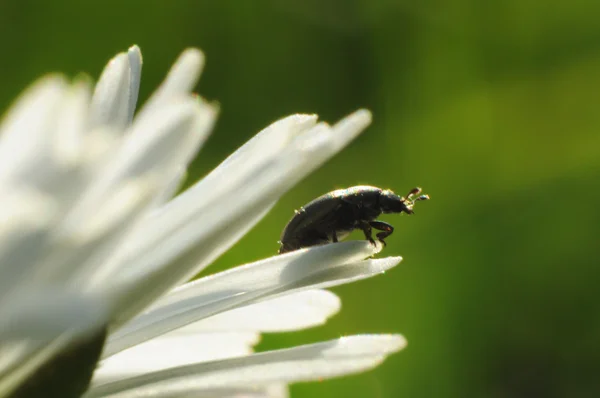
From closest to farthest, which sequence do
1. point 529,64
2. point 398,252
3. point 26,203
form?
point 26,203 → point 398,252 → point 529,64

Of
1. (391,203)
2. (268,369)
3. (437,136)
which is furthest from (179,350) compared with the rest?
(437,136)

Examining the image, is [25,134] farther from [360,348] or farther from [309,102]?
[309,102]

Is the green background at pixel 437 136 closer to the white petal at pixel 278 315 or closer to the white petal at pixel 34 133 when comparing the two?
the white petal at pixel 278 315

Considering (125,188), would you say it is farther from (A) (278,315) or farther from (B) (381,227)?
(B) (381,227)

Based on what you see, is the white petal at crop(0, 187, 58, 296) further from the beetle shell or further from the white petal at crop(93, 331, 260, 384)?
the beetle shell

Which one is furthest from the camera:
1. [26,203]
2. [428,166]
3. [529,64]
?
[529,64]

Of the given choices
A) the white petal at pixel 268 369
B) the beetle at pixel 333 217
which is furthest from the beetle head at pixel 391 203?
the white petal at pixel 268 369

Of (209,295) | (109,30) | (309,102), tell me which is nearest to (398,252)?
(309,102)
